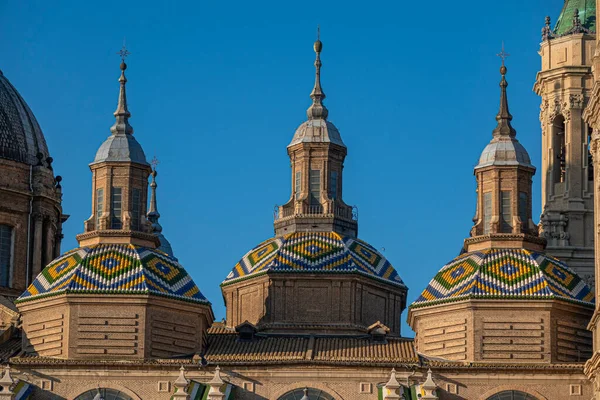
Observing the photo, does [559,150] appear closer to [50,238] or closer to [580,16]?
[580,16]

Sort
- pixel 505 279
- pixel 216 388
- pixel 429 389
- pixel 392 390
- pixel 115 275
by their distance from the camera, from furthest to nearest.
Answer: pixel 115 275
pixel 505 279
pixel 216 388
pixel 392 390
pixel 429 389

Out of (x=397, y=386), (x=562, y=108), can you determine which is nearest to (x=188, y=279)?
(x=397, y=386)

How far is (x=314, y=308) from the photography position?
106938 mm

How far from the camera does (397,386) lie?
9844cm

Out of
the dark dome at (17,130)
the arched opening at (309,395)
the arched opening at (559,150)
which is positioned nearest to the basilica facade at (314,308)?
the arched opening at (309,395)

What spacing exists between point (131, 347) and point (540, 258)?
15766 millimetres

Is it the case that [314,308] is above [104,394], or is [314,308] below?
above

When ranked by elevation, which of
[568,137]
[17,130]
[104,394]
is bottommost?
[104,394]

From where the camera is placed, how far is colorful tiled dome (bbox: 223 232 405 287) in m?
107

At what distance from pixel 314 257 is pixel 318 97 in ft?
26.5

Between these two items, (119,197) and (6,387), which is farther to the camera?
(119,197)

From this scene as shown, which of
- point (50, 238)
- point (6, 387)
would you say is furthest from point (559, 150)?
point (6, 387)

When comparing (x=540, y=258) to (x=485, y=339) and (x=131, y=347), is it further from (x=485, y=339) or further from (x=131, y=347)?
(x=131, y=347)

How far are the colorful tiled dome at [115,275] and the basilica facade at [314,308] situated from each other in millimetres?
74
